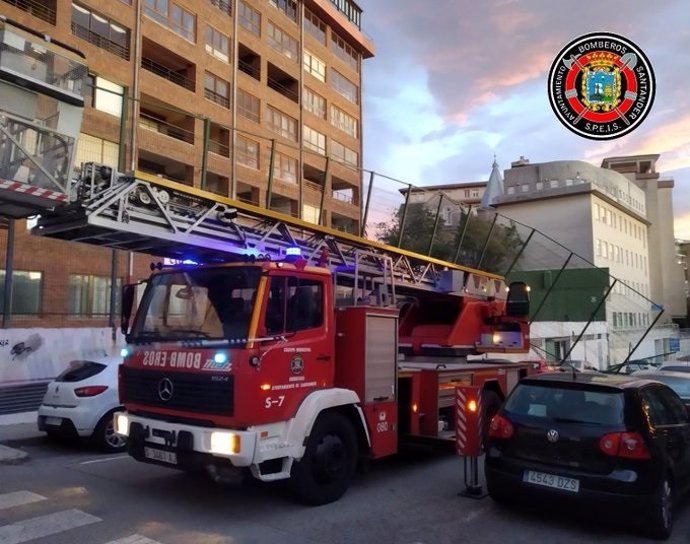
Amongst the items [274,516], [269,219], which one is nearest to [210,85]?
[269,219]

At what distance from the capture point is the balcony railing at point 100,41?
81.4 ft

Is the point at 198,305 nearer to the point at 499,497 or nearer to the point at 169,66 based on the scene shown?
the point at 499,497

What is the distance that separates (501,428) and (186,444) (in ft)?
10.2

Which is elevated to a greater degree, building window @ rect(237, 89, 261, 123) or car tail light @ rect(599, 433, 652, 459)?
building window @ rect(237, 89, 261, 123)

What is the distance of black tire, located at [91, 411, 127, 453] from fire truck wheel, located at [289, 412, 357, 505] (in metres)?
3.90

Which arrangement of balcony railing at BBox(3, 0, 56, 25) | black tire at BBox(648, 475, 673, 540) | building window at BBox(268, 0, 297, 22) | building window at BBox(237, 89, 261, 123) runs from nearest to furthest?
1. black tire at BBox(648, 475, 673, 540)
2. balcony railing at BBox(3, 0, 56, 25)
3. building window at BBox(237, 89, 261, 123)
4. building window at BBox(268, 0, 297, 22)

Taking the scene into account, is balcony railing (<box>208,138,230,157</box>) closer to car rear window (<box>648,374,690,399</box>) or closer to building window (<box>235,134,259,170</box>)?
building window (<box>235,134,259,170</box>)

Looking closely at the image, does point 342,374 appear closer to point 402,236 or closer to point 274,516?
point 274,516

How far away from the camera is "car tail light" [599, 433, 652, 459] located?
521cm

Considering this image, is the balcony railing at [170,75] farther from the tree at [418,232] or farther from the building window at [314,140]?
the tree at [418,232]

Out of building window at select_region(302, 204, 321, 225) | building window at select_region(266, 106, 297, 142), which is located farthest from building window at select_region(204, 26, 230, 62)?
building window at select_region(302, 204, 321, 225)

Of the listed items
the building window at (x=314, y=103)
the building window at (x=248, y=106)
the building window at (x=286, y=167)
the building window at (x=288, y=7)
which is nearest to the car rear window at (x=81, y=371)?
the building window at (x=248, y=106)

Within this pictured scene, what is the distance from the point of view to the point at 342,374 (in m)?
6.73

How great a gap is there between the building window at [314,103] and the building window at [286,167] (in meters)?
4.90
